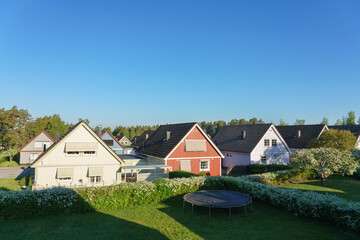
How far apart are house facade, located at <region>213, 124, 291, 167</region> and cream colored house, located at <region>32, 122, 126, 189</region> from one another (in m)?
20.5

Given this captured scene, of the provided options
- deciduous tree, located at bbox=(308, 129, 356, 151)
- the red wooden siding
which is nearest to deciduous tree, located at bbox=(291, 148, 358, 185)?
the red wooden siding

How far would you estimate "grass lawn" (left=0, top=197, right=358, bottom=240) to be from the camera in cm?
1101

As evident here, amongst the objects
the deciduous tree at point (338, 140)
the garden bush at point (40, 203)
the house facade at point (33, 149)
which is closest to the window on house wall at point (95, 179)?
the garden bush at point (40, 203)

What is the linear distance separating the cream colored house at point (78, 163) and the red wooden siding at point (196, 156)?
6.45 meters

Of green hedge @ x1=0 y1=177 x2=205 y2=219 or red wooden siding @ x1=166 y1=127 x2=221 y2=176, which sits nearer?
green hedge @ x1=0 y1=177 x2=205 y2=219

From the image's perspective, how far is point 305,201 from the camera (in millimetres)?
13391

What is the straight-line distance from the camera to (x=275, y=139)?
3969cm

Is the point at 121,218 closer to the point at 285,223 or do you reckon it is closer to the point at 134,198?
the point at 134,198

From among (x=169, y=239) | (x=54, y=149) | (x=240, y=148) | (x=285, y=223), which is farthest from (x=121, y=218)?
(x=240, y=148)

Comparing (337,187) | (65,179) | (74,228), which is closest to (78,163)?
(65,179)

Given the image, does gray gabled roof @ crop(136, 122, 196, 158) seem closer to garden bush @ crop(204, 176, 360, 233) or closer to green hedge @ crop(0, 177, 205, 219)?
garden bush @ crop(204, 176, 360, 233)

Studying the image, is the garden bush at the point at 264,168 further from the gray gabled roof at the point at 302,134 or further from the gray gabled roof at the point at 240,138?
the gray gabled roof at the point at 302,134

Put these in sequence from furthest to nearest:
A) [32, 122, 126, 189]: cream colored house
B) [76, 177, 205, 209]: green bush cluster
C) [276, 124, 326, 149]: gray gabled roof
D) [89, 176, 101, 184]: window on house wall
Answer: [276, 124, 326, 149]: gray gabled roof → [89, 176, 101, 184]: window on house wall → [32, 122, 126, 189]: cream colored house → [76, 177, 205, 209]: green bush cluster

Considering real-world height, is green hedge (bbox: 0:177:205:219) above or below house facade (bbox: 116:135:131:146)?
below
